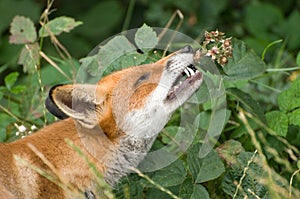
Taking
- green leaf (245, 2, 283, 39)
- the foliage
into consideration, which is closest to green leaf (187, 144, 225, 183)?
the foliage

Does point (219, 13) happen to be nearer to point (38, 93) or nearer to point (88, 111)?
point (38, 93)

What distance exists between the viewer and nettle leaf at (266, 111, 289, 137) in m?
6.11

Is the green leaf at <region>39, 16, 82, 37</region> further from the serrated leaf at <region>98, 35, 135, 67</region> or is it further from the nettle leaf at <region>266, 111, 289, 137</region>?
the nettle leaf at <region>266, 111, 289, 137</region>

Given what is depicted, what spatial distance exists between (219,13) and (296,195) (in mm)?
5379

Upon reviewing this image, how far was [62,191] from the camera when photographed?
5.57m

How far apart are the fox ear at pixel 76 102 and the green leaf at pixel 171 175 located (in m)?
0.50

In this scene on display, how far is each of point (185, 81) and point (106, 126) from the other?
58 cm

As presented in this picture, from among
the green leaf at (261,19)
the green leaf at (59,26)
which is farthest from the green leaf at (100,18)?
the green leaf at (59,26)

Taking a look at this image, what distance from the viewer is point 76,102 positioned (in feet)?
18.3

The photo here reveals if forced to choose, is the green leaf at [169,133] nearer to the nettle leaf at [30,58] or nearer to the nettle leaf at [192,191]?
the nettle leaf at [192,191]

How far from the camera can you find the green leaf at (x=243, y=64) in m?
6.18

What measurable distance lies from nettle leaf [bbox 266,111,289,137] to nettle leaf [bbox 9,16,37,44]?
1.90 metres

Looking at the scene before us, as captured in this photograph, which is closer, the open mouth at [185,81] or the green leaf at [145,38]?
the open mouth at [185,81]

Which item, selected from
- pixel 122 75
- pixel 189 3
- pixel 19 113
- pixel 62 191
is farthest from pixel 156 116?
pixel 189 3
